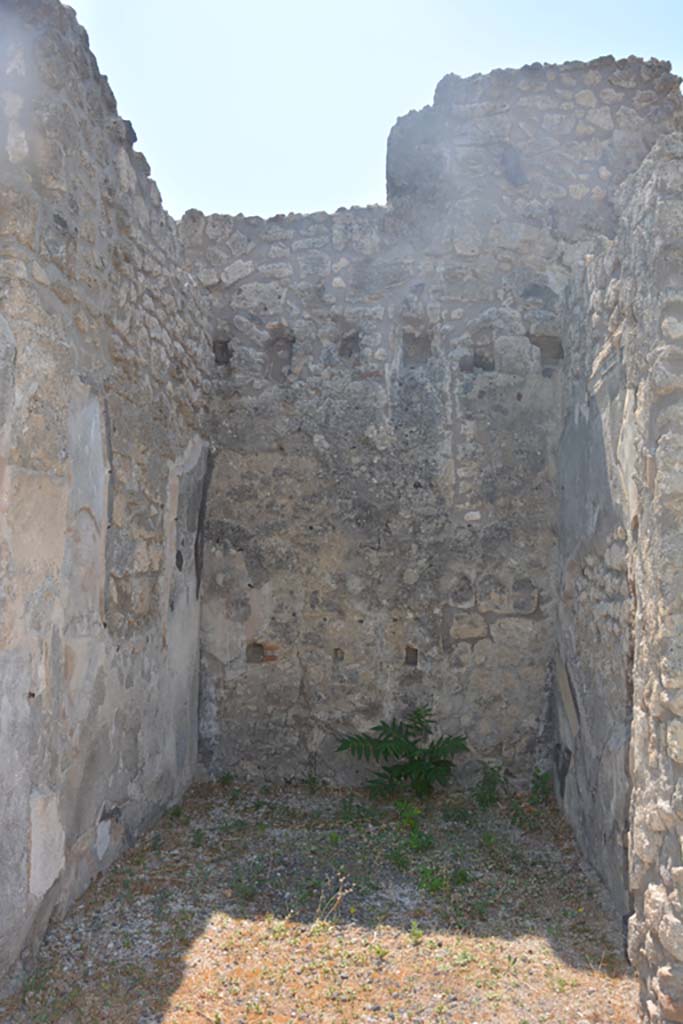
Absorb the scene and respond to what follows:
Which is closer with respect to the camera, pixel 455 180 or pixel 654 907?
pixel 654 907

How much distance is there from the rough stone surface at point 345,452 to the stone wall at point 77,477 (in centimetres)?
2

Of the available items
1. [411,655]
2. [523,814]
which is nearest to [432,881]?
[523,814]

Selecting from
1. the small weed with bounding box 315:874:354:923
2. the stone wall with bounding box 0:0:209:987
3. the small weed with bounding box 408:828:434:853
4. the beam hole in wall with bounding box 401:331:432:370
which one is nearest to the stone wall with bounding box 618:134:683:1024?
the small weed with bounding box 315:874:354:923

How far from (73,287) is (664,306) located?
2.12 m

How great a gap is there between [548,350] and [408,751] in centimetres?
248

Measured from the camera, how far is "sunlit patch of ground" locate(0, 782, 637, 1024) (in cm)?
259

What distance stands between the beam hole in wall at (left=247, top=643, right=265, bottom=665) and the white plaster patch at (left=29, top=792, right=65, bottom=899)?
6.53ft

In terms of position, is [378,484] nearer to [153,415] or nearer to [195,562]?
[195,562]

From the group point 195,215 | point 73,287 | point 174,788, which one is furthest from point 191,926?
point 195,215

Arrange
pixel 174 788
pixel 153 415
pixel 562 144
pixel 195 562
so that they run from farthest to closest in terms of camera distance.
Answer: pixel 562 144 < pixel 195 562 < pixel 174 788 < pixel 153 415

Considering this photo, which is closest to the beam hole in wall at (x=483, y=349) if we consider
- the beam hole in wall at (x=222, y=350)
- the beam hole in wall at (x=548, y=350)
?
the beam hole in wall at (x=548, y=350)

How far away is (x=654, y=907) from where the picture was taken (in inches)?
91.9

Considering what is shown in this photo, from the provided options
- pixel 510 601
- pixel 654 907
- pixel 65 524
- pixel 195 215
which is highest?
pixel 195 215

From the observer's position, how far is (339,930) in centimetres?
313
